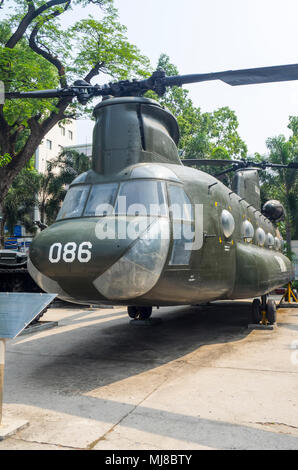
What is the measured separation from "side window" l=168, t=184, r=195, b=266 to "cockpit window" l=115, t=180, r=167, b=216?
0.62ft

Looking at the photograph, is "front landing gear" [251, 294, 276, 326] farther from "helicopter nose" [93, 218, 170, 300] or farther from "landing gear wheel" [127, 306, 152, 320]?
"helicopter nose" [93, 218, 170, 300]

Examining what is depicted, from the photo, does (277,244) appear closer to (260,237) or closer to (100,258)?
(260,237)

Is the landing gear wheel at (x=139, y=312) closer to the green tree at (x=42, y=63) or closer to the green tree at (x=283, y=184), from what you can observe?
A: the green tree at (x=42, y=63)

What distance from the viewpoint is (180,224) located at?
228 inches

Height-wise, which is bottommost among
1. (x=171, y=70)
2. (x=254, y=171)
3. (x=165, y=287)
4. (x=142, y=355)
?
(x=142, y=355)

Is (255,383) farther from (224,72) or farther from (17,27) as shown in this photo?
(17,27)

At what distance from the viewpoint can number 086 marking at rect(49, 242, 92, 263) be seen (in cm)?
489

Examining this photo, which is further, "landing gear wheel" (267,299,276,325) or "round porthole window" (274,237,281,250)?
"round porthole window" (274,237,281,250)

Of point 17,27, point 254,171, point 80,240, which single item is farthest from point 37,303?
point 17,27

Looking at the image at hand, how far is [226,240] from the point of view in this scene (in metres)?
6.93

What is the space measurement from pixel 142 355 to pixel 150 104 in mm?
3923

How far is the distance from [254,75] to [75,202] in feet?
9.89

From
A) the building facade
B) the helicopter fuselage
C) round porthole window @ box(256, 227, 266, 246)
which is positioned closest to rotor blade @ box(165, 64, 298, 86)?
the helicopter fuselage

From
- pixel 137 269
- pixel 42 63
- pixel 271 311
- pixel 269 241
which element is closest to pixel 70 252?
pixel 137 269
